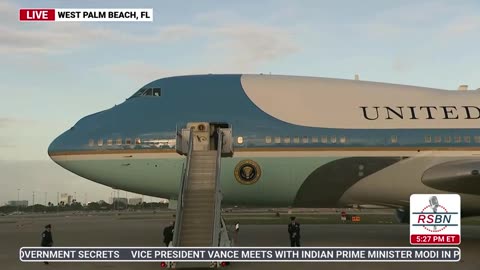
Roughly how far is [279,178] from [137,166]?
508 centimetres

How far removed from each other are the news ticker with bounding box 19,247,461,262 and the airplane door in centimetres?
411

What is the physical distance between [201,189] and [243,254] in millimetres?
2309

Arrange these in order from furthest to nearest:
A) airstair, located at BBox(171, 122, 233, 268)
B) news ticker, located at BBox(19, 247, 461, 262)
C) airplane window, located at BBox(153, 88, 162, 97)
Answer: airplane window, located at BBox(153, 88, 162, 97), airstair, located at BBox(171, 122, 233, 268), news ticker, located at BBox(19, 247, 461, 262)

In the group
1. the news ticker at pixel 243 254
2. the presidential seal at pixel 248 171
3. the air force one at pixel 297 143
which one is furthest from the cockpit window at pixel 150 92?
the news ticker at pixel 243 254

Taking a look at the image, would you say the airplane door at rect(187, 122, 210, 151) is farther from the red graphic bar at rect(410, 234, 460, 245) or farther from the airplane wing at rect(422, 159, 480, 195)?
the airplane wing at rect(422, 159, 480, 195)

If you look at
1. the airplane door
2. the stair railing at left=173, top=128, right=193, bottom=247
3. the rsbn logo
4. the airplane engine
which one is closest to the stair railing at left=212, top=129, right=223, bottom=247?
the stair railing at left=173, top=128, right=193, bottom=247

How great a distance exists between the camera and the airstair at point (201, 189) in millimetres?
14836

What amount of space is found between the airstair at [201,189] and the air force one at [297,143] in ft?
1.08

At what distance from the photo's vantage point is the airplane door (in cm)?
1838

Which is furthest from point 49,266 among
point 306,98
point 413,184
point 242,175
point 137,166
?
point 413,184

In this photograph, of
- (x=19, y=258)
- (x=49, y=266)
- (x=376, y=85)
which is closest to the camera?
(x=49, y=266)

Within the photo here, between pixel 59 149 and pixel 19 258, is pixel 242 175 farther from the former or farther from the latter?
pixel 19 258

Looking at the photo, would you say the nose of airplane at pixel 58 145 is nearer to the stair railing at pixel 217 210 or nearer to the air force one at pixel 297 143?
the air force one at pixel 297 143

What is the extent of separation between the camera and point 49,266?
16297 millimetres
